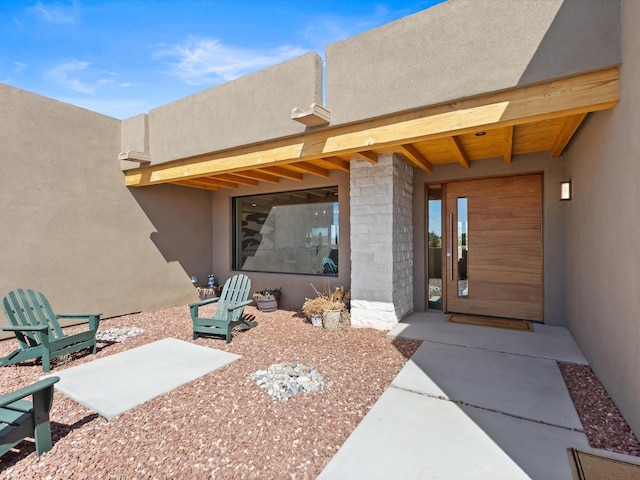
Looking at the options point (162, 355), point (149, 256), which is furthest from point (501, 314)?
point (149, 256)

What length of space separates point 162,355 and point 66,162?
3.96 meters

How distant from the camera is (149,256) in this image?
6.73 metres

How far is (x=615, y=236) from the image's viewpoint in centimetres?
269

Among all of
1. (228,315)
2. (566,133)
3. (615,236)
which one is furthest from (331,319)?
(566,133)

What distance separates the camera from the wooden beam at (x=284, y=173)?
5746mm

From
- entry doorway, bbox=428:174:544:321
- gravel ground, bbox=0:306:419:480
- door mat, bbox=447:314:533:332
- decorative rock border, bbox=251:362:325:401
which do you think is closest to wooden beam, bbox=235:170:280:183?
entry doorway, bbox=428:174:544:321

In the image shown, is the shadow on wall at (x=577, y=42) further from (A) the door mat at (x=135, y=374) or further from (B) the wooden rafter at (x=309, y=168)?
(A) the door mat at (x=135, y=374)

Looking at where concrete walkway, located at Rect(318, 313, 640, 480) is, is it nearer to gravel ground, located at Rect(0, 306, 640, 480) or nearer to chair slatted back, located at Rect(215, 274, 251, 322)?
gravel ground, located at Rect(0, 306, 640, 480)

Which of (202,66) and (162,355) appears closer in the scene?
(162,355)

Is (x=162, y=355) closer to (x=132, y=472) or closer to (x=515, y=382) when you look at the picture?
(x=132, y=472)

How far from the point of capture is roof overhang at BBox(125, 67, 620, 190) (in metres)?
2.88

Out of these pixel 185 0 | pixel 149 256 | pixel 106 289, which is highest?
pixel 185 0

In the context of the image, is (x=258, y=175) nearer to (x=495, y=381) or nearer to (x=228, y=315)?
(x=228, y=315)

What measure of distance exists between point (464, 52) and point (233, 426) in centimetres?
402
